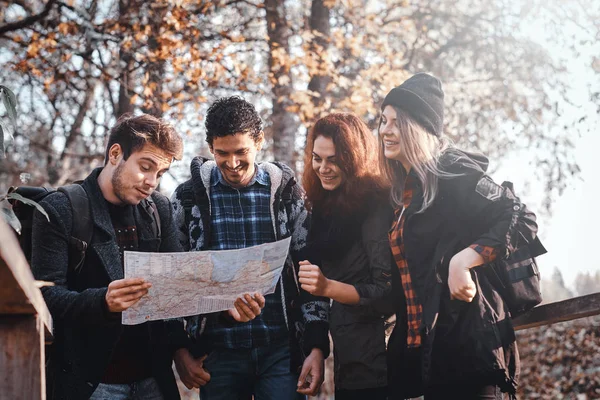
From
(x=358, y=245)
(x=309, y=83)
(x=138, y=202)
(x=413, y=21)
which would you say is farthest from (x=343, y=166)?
(x=413, y=21)

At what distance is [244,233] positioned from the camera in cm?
321

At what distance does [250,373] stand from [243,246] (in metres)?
0.59

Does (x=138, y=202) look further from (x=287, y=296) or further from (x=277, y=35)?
(x=277, y=35)

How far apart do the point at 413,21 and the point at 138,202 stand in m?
9.20

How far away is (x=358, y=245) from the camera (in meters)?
3.15

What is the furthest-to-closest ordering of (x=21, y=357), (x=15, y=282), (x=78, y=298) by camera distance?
(x=78, y=298)
(x=21, y=357)
(x=15, y=282)

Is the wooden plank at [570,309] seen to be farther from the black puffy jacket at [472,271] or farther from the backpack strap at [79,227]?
the backpack strap at [79,227]

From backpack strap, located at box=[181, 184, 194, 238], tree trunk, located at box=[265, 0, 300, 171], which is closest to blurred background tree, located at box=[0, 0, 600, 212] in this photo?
tree trunk, located at box=[265, 0, 300, 171]

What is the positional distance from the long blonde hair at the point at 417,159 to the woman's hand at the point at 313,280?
1.55ft

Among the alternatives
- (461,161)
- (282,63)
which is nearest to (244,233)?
(461,161)

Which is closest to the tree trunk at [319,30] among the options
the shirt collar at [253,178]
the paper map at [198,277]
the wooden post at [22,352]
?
the shirt collar at [253,178]

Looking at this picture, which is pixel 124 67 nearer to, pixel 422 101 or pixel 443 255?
pixel 422 101

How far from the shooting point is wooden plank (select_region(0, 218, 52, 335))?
4.28 feet

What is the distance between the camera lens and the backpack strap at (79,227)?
264cm
